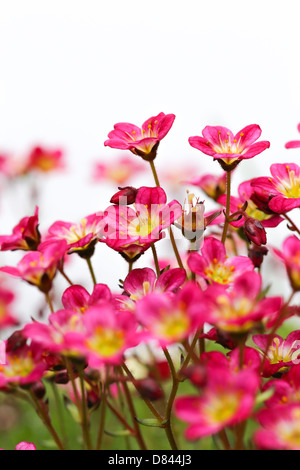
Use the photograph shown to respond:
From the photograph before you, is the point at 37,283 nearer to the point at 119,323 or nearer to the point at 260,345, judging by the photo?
the point at 119,323

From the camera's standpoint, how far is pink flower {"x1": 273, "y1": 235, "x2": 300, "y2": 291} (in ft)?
1.57

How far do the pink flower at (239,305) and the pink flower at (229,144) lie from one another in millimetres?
178

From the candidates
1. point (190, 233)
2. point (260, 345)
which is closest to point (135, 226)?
point (190, 233)

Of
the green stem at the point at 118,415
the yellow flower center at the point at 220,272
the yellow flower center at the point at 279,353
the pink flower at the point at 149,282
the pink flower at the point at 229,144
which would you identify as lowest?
the green stem at the point at 118,415

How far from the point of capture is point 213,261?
22.5 inches

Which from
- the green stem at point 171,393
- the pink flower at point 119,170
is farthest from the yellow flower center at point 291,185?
the pink flower at point 119,170

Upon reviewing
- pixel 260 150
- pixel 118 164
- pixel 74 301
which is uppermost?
pixel 260 150

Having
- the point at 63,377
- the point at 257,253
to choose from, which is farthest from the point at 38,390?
the point at 257,253

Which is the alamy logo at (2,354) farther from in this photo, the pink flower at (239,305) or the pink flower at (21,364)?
the pink flower at (239,305)

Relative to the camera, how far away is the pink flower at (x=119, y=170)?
6.13 feet

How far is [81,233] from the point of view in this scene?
2.32 feet

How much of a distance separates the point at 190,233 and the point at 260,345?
131 mm

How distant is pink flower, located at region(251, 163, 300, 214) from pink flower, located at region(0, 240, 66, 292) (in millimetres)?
216

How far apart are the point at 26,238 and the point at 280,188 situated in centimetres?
28
